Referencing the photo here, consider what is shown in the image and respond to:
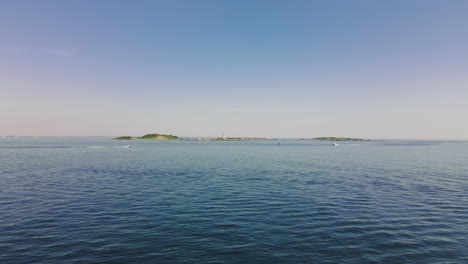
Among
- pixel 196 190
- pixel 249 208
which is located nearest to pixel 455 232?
pixel 249 208

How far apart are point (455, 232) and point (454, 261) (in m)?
5.77

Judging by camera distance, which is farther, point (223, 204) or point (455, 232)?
point (223, 204)

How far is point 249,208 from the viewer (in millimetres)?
24578

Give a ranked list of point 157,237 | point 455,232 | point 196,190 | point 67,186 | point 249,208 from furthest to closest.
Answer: point 67,186 → point 196,190 → point 249,208 → point 455,232 → point 157,237

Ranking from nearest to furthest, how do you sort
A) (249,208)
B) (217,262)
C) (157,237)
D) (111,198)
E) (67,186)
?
(217,262)
(157,237)
(249,208)
(111,198)
(67,186)

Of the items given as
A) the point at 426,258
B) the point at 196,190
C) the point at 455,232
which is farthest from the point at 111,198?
the point at 455,232

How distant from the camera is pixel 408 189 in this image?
33.8 metres

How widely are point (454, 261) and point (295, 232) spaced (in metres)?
9.21

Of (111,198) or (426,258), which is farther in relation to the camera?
(111,198)

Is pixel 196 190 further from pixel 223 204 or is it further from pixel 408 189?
pixel 408 189

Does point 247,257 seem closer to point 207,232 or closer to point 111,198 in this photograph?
point 207,232

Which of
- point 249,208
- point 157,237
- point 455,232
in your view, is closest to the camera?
point 157,237

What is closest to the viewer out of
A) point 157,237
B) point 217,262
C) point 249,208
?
point 217,262

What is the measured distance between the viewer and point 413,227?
19.5 metres
